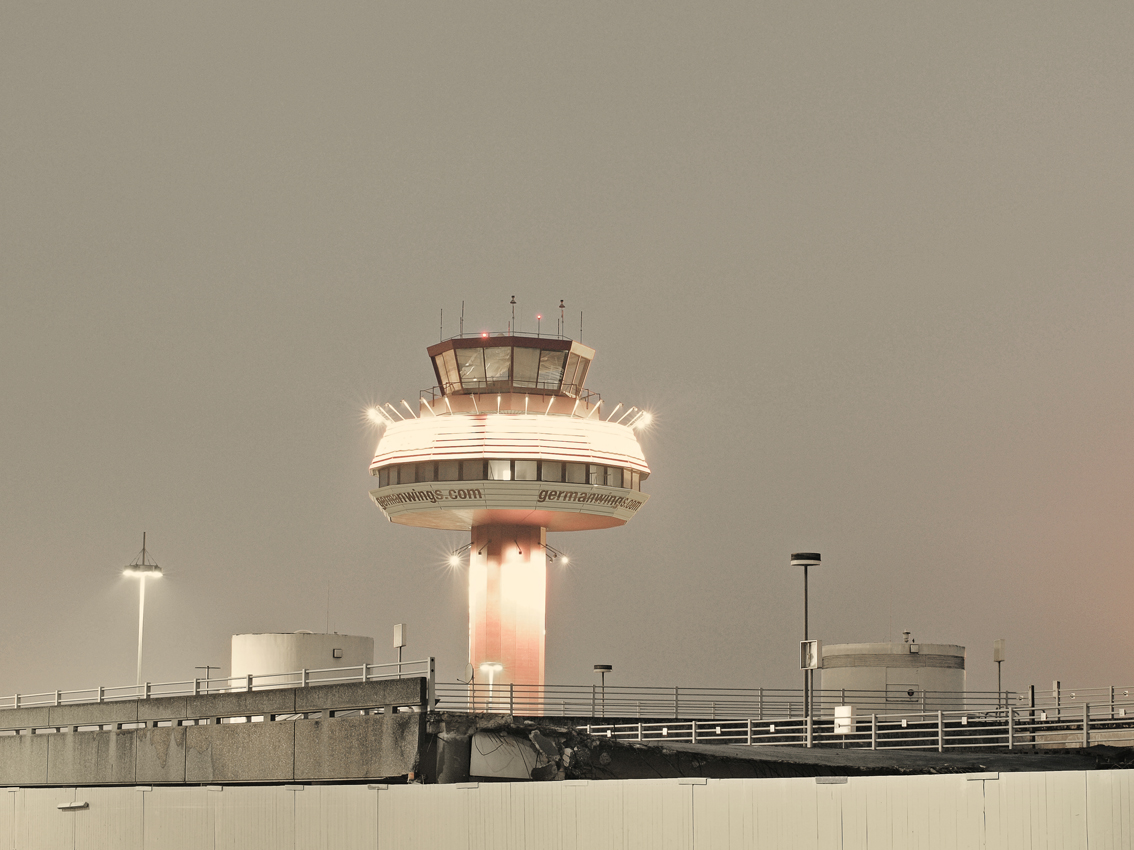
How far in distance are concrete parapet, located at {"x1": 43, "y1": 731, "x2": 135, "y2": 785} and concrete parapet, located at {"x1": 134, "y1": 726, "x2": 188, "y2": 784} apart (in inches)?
23.0

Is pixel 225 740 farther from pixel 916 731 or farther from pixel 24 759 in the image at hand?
pixel 916 731

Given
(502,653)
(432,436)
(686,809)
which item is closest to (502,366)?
(432,436)

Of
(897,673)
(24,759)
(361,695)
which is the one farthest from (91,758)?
(897,673)

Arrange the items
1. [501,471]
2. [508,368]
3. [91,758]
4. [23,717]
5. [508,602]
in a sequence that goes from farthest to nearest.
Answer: [508,368], [508,602], [501,471], [23,717], [91,758]

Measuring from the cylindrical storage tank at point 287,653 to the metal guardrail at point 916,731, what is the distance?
1041 centimetres

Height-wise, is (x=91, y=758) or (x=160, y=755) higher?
(x=160, y=755)

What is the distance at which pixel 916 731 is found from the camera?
49.0 m

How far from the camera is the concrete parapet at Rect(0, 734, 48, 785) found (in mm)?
55250

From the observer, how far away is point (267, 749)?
4347cm

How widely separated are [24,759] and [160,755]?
10.8 metres

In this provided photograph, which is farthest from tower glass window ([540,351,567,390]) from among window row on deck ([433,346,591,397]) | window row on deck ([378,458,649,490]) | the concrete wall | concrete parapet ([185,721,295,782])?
concrete parapet ([185,721,295,782])

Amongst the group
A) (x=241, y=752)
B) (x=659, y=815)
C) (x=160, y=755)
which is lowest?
(x=160, y=755)

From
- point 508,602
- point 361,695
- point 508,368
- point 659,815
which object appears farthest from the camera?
point 508,368

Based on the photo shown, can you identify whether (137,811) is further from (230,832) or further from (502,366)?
(502,366)
